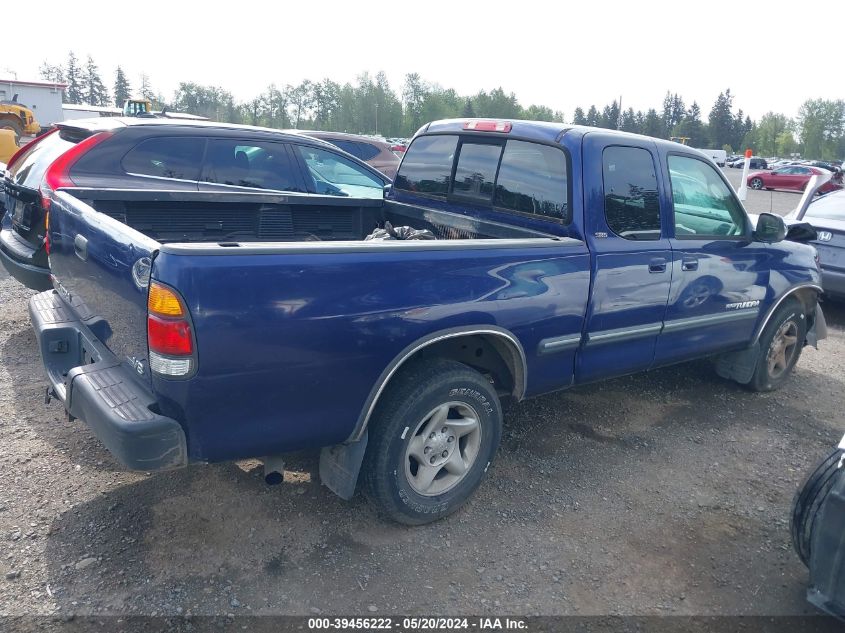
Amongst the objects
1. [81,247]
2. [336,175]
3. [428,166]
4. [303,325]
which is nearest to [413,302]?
[303,325]

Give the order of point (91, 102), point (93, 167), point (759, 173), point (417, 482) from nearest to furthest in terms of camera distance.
→ point (417, 482) < point (93, 167) < point (759, 173) < point (91, 102)

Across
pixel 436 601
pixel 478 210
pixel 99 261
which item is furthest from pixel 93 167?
pixel 436 601

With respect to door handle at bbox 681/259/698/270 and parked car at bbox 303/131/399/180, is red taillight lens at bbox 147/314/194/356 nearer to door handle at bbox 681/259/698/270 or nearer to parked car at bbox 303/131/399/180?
door handle at bbox 681/259/698/270

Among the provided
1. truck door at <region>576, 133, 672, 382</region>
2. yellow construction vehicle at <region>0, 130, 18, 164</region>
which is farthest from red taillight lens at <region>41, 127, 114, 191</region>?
yellow construction vehicle at <region>0, 130, 18, 164</region>

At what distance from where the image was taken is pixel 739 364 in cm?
528

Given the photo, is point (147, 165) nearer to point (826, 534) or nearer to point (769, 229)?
point (769, 229)

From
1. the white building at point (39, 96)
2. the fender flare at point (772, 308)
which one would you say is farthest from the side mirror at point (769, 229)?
the white building at point (39, 96)

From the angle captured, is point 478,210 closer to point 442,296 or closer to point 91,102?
point 442,296

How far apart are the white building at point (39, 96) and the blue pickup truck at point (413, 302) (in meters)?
37.6

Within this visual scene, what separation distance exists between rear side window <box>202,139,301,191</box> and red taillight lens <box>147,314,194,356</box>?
4043 millimetres

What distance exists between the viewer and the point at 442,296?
9.87 feet

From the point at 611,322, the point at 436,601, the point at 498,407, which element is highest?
the point at 611,322

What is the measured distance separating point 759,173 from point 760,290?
35.8 metres

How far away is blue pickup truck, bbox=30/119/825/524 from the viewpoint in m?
2.50
